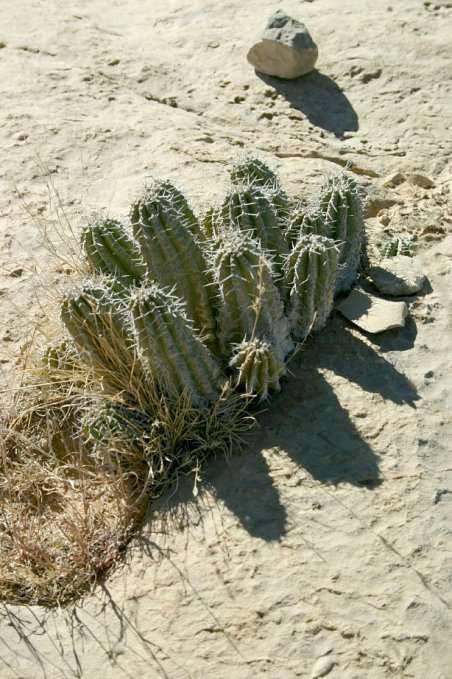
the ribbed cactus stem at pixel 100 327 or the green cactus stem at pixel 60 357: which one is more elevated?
the ribbed cactus stem at pixel 100 327

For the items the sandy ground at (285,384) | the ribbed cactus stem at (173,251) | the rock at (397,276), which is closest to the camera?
the sandy ground at (285,384)

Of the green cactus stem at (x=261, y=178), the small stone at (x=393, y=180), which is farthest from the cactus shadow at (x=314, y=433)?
the small stone at (x=393, y=180)

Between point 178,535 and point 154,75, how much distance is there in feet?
13.6

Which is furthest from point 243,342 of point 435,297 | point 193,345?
point 435,297

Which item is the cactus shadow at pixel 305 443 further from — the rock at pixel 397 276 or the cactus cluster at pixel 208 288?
the rock at pixel 397 276

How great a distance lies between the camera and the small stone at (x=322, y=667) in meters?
2.81

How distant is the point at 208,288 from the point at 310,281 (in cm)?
46

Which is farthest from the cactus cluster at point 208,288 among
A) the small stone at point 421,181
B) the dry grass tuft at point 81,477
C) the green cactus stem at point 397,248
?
the small stone at point 421,181

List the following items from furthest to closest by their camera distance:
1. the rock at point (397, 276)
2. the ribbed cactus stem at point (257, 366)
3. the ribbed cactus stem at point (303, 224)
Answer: the rock at point (397, 276) → the ribbed cactus stem at point (303, 224) → the ribbed cactus stem at point (257, 366)

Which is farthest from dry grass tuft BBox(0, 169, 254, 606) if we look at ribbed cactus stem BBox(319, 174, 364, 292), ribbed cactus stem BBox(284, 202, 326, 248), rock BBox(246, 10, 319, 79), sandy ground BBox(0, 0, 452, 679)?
rock BBox(246, 10, 319, 79)

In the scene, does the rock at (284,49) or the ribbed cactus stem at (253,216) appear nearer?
the ribbed cactus stem at (253,216)

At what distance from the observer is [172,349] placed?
3391 millimetres

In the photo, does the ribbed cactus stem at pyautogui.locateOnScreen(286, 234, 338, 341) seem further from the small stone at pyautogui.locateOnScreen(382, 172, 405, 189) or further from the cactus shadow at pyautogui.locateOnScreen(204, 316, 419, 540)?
the small stone at pyautogui.locateOnScreen(382, 172, 405, 189)

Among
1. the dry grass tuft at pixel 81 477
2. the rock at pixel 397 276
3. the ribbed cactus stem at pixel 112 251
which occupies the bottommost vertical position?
the dry grass tuft at pixel 81 477
